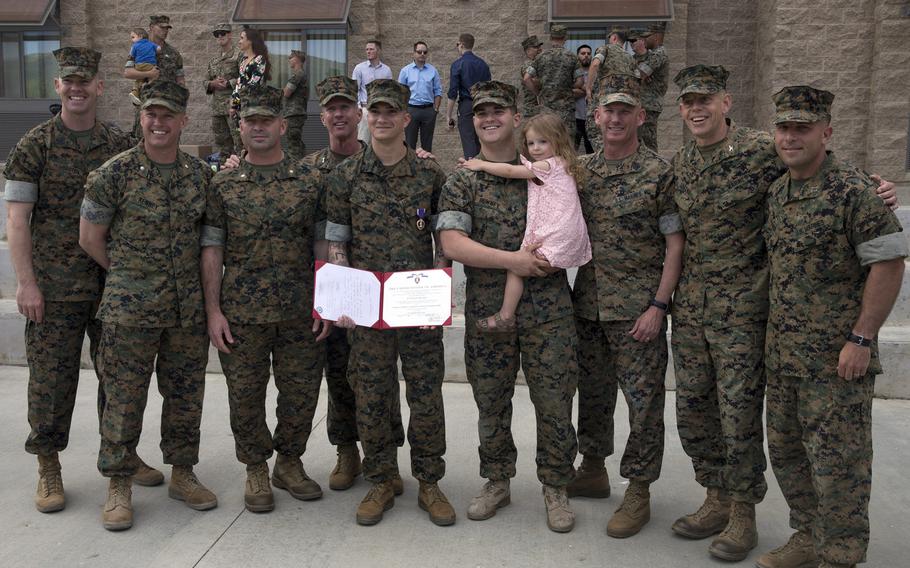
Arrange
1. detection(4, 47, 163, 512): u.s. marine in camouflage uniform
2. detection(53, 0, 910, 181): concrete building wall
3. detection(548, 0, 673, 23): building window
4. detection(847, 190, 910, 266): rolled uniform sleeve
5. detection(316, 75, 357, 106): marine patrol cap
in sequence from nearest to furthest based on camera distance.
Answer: detection(847, 190, 910, 266): rolled uniform sleeve → detection(4, 47, 163, 512): u.s. marine in camouflage uniform → detection(316, 75, 357, 106): marine patrol cap → detection(53, 0, 910, 181): concrete building wall → detection(548, 0, 673, 23): building window

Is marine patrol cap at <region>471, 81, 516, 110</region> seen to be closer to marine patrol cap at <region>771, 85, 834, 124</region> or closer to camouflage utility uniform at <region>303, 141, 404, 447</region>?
camouflage utility uniform at <region>303, 141, 404, 447</region>

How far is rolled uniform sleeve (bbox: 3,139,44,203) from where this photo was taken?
420cm

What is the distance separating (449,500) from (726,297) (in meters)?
1.82

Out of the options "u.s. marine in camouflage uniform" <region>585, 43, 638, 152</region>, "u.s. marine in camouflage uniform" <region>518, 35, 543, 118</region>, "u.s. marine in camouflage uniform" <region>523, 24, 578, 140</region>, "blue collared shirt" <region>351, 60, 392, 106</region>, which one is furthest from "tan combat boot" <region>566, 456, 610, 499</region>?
"blue collared shirt" <region>351, 60, 392, 106</region>

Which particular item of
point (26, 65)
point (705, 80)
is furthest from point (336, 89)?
point (26, 65)

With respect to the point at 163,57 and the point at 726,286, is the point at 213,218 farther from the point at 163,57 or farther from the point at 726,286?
the point at 163,57

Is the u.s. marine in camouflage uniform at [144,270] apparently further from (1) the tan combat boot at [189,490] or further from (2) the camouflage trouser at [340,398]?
(2) the camouflage trouser at [340,398]

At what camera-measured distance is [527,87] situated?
9.79 meters

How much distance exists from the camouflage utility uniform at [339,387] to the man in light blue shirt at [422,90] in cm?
580

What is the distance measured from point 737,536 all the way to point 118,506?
9.72 feet

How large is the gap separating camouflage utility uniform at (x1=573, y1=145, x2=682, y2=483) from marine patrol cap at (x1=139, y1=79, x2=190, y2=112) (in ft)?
6.58

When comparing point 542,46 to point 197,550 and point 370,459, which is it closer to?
point 370,459

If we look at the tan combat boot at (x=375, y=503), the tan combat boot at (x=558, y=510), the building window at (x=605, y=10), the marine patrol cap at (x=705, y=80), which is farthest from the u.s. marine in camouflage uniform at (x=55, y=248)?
the building window at (x=605, y=10)

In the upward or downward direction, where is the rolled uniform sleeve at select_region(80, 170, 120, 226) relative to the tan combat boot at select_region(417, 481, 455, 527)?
upward
